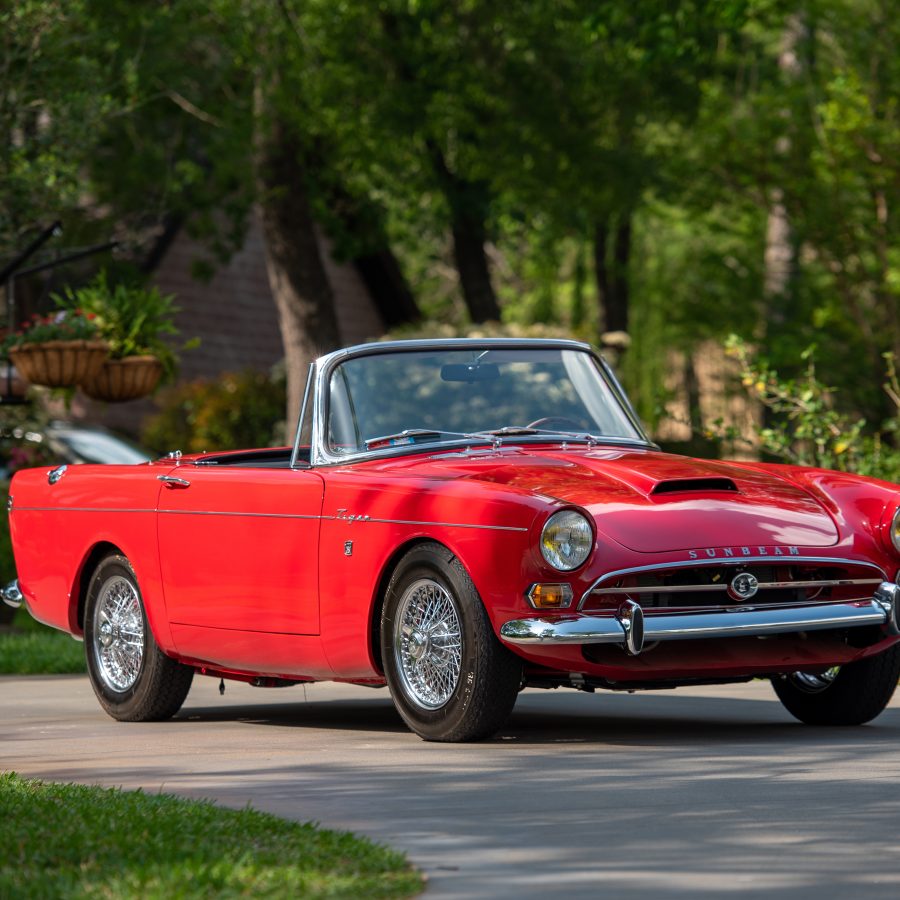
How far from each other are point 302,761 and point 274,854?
2.28m

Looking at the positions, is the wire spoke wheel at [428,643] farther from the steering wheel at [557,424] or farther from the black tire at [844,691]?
the black tire at [844,691]

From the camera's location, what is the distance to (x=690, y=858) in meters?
5.39

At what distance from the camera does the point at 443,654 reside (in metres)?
7.93

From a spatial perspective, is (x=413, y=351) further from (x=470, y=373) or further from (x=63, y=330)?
(x=63, y=330)

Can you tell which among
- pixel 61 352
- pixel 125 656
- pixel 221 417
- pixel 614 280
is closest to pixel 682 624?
pixel 125 656

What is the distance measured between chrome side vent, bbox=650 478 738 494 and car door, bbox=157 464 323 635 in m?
1.50

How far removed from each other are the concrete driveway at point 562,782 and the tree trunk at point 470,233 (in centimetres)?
1577

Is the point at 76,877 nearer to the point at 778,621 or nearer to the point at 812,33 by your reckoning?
the point at 778,621

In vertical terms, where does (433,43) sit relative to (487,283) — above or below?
above

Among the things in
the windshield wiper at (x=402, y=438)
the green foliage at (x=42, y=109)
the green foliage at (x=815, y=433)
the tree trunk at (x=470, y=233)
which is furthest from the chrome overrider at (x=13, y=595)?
the tree trunk at (x=470, y=233)

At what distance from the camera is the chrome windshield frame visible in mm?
8953

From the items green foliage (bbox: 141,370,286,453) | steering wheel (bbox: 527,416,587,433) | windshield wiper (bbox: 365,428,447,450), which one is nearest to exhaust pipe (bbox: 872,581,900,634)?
steering wheel (bbox: 527,416,587,433)

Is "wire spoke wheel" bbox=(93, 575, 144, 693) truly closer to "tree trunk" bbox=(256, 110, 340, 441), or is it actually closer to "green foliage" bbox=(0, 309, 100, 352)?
"green foliage" bbox=(0, 309, 100, 352)

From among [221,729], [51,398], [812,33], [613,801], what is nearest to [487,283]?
[812,33]
